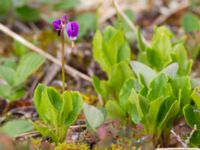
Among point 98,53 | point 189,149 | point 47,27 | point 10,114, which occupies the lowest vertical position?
point 189,149

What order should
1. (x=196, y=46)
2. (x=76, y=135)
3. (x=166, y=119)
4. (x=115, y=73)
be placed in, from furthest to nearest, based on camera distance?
(x=196, y=46) → (x=115, y=73) → (x=76, y=135) → (x=166, y=119)

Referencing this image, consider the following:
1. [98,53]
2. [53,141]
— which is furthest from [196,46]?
[53,141]

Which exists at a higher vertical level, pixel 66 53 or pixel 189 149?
pixel 66 53

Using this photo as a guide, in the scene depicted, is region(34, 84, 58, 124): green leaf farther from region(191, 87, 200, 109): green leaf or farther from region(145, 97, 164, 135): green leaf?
region(191, 87, 200, 109): green leaf

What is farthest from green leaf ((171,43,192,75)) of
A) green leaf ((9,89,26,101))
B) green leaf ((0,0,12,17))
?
green leaf ((0,0,12,17))

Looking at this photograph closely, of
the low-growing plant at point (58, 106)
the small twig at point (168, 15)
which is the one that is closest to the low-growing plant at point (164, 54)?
the low-growing plant at point (58, 106)

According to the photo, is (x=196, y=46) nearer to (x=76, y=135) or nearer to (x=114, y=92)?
(x=114, y=92)

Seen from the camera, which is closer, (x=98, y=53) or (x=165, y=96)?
(x=165, y=96)

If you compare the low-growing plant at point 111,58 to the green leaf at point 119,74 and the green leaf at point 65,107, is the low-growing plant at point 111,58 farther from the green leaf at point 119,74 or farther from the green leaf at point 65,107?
the green leaf at point 65,107
